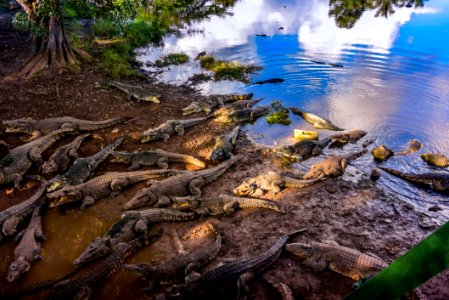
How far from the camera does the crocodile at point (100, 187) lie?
241 inches

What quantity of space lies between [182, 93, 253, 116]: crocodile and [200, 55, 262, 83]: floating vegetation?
5.53ft

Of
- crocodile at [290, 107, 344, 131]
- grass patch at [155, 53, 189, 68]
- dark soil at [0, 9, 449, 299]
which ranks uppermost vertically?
grass patch at [155, 53, 189, 68]

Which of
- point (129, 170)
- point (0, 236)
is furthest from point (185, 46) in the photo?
point (0, 236)

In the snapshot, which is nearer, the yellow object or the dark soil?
the dark soil

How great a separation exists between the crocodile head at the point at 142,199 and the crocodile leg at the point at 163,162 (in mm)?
1067

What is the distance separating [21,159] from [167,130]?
349cm

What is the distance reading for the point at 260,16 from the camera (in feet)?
70.9

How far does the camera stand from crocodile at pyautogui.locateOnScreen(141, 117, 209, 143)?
27.8 ft

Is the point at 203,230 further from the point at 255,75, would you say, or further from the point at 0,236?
the point at 255,75

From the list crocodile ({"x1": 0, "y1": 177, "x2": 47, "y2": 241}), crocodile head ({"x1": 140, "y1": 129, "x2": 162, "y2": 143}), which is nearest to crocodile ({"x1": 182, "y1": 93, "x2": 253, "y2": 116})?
crocodile head ({"x1": 140, "y1": 129, "x2": 162, "y2": 143})

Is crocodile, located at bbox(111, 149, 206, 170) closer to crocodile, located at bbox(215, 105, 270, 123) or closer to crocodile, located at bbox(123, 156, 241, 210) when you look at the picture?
crocodile, located at bbox(123, 156, 241, 210)

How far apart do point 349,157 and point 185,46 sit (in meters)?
11.3

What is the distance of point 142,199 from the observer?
624 centimetres

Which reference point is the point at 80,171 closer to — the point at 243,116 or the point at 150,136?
the point at 150,136
